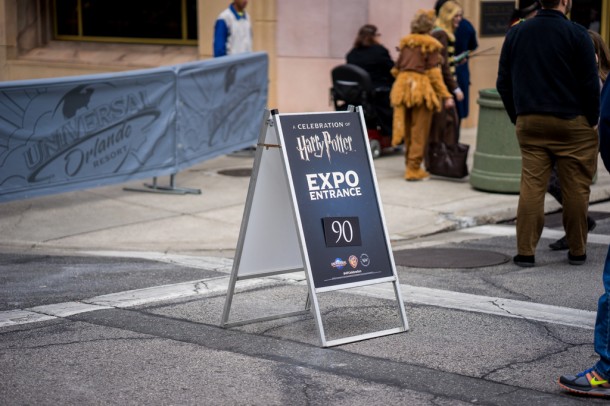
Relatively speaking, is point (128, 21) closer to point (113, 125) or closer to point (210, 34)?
point (210, 34)

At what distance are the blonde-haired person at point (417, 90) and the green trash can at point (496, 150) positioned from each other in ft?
2.07

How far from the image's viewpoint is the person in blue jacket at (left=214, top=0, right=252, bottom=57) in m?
14.2

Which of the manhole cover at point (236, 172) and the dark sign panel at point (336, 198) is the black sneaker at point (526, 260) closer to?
the dark sign panel at point (336, 198)

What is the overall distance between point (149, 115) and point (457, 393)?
22.3ft

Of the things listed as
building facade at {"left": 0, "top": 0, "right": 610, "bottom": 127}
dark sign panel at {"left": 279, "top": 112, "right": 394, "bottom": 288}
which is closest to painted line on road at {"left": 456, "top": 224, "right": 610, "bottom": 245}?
dark sign panel at {"left": 279, "top": 112, "right": 394, "bottom": 288}

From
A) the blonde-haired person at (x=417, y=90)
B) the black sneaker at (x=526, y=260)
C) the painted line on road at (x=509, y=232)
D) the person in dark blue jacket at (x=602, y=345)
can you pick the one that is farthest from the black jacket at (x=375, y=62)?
the person in dark blue jacket at (x=602, y=345)

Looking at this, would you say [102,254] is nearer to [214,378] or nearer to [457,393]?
[214,378]

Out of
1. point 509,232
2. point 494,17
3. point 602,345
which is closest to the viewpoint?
point 602,345

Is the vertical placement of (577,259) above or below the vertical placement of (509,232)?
above

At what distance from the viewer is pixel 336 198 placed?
664cm

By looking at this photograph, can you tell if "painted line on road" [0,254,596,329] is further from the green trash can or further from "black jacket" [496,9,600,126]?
the green trash can

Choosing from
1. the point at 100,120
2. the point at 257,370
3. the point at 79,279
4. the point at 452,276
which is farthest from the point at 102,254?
the point at 257,370

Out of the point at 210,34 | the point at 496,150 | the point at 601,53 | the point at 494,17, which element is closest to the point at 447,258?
the point at 601,53

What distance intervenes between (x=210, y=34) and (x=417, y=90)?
6252 millimetres
